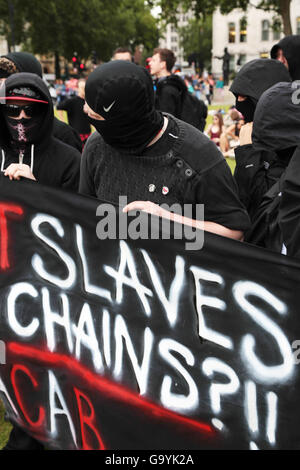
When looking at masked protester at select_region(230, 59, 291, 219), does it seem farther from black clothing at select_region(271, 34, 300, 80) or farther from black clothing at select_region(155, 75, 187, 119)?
black clothing at select_region(155, 75, 187, 119)

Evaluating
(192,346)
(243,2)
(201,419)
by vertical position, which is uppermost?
(243,2)

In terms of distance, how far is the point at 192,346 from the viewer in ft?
6.80

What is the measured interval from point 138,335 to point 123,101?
0.90m

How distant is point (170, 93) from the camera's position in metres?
5.21

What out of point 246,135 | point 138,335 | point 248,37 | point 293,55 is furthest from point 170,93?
point 248,37

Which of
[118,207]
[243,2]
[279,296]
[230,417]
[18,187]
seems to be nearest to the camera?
[279,296]

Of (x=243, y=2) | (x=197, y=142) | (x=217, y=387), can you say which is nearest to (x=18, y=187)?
(x=197, y=142)

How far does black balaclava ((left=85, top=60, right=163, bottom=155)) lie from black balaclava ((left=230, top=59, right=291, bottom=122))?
1124 millimetres

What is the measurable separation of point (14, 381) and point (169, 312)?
0.88 m

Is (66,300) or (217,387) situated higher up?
(66,300)

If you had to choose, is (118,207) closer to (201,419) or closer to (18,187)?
(18,187)

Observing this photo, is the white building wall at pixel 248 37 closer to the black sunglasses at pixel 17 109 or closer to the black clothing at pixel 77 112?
the black clothing at pixel 77 112

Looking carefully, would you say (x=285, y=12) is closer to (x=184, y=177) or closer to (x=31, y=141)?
(x=31, y=141)

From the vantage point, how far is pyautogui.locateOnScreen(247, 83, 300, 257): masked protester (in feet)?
6.17
